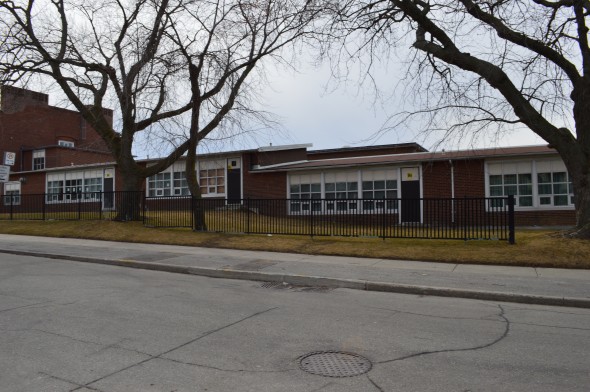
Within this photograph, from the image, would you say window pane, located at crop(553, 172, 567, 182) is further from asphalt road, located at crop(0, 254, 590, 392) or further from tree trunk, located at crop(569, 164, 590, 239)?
asphalt road, located at crop(0, 254, 590, 392)

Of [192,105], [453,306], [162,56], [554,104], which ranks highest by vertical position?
[162,56]

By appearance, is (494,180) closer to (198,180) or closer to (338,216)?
(338,216)

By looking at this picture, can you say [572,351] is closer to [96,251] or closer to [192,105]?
[96,251]

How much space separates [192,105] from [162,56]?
239 cm

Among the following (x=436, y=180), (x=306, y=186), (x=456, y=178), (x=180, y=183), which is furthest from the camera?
(x=180, y=183)

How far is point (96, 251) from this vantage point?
14078 millimetres

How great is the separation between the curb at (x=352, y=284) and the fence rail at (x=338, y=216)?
5557 millimetres

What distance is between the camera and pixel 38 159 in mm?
45062

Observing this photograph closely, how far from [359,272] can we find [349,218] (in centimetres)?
693

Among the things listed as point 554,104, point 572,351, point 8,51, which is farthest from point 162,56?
point 572,351

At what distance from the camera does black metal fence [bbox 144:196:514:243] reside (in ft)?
48.8

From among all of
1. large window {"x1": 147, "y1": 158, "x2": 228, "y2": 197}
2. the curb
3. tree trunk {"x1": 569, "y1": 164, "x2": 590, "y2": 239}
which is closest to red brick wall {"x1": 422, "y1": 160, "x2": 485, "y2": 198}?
tree trunk {"x1": 569, "y1": 164, "x2": 590, "y2": 239}

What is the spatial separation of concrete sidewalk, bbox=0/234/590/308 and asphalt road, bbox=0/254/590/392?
42 cm

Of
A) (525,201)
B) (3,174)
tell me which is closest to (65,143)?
(3,174)
